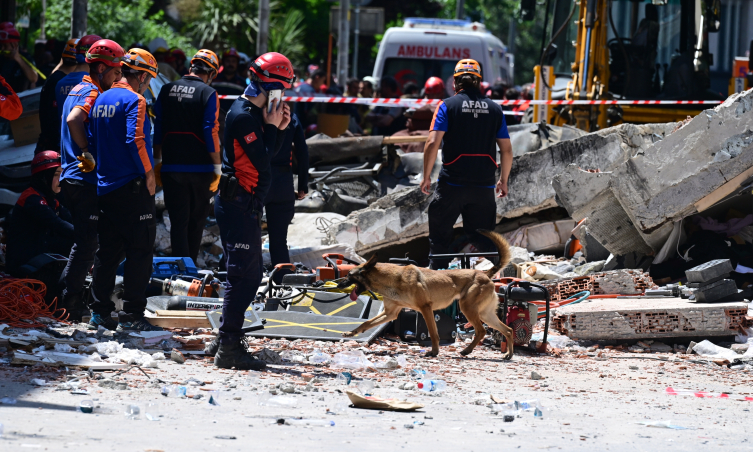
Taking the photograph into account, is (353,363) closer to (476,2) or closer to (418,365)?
(418,365)

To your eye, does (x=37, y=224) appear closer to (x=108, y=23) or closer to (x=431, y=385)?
(x=431, y=385)

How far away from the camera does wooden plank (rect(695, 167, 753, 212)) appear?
763 centimetres

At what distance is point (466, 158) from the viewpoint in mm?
7195

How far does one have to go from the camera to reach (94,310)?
614 cm

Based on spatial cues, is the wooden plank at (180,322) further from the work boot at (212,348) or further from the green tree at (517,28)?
the green tree at (517,28)

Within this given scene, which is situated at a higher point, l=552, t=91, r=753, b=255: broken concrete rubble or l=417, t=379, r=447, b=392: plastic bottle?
l=552, t=91, r=753, b=255: broken concrete rubble

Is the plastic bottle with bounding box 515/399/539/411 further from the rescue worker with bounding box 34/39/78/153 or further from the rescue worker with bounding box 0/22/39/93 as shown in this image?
the rescue worker with bounding box 0/22/39/93

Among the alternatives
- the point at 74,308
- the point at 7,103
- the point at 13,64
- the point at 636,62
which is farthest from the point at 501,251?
the point at 13,64

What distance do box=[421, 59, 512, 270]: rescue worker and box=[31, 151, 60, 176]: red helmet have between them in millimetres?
2963

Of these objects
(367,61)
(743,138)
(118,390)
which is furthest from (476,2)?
(118,390)

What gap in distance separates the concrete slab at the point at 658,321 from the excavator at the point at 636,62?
5.36 m

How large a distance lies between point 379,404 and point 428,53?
48.3 feet

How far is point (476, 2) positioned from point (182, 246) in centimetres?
4394

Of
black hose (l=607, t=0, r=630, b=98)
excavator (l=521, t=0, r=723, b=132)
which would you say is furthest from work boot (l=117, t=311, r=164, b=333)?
black hose (l=607, t=0, r=630, b=98)
